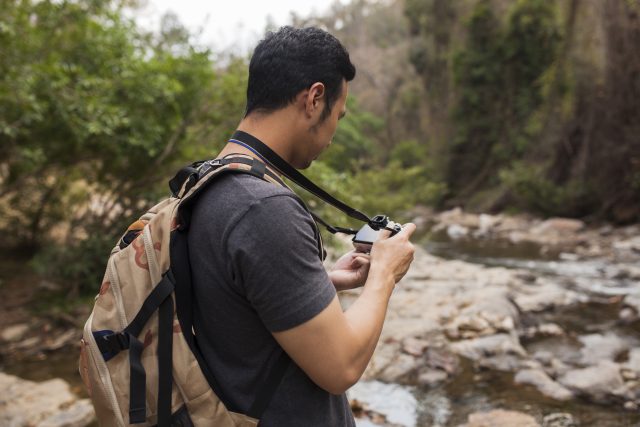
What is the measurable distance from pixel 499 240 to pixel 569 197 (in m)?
2.85

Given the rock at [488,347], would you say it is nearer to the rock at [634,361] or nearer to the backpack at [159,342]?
the rock at [634,361]

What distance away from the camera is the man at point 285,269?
40.5 inches

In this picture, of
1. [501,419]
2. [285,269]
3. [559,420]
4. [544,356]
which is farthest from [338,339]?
[544,356]

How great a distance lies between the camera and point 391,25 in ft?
141

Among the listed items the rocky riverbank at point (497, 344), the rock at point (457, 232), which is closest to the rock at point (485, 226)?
the rock at point (457, 232)

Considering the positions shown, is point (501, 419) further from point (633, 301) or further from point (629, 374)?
point (633, 301)

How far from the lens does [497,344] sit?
5324mm

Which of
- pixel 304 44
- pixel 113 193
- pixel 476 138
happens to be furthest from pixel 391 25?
pixel 304 44

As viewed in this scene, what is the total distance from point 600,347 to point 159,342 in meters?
5.40

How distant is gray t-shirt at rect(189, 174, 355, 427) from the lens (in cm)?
102

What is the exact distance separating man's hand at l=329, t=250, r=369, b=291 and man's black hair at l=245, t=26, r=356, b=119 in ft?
1.30

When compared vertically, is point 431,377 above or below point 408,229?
below

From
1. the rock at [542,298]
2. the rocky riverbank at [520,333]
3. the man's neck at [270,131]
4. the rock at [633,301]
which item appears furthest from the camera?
the rock at [542,298]

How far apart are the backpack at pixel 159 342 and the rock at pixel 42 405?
10.7 feet
